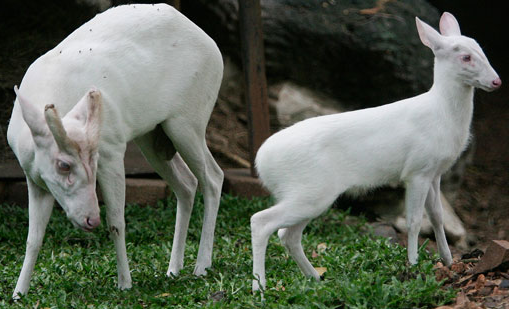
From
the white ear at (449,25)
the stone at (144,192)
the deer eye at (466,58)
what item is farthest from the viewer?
the stone at (144,192)

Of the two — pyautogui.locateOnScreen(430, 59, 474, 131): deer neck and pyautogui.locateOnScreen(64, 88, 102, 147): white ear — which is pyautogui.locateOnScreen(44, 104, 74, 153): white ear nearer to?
pyautogui.locateOnScreen(64, 88, 102, 147): white ear

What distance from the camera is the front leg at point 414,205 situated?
4930 mm

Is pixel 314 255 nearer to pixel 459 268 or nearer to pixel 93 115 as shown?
pixel 459 268

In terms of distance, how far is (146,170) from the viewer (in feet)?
29.8

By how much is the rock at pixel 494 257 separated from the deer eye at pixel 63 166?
8.65 feet

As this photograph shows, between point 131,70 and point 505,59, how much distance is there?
7.40 meters

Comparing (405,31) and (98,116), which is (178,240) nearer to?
(98,116)

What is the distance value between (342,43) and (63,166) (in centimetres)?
580

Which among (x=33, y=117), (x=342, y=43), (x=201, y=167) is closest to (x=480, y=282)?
(x=201, y=167)

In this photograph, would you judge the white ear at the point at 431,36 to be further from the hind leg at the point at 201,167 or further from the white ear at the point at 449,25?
the hind leg at the point at 201,167

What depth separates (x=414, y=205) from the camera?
4.96 metres

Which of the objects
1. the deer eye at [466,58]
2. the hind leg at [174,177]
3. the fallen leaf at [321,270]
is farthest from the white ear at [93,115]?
the deer eye at [466,58]

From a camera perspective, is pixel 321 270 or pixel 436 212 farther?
pixel 321 270

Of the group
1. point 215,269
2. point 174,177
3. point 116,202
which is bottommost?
point 215,269
